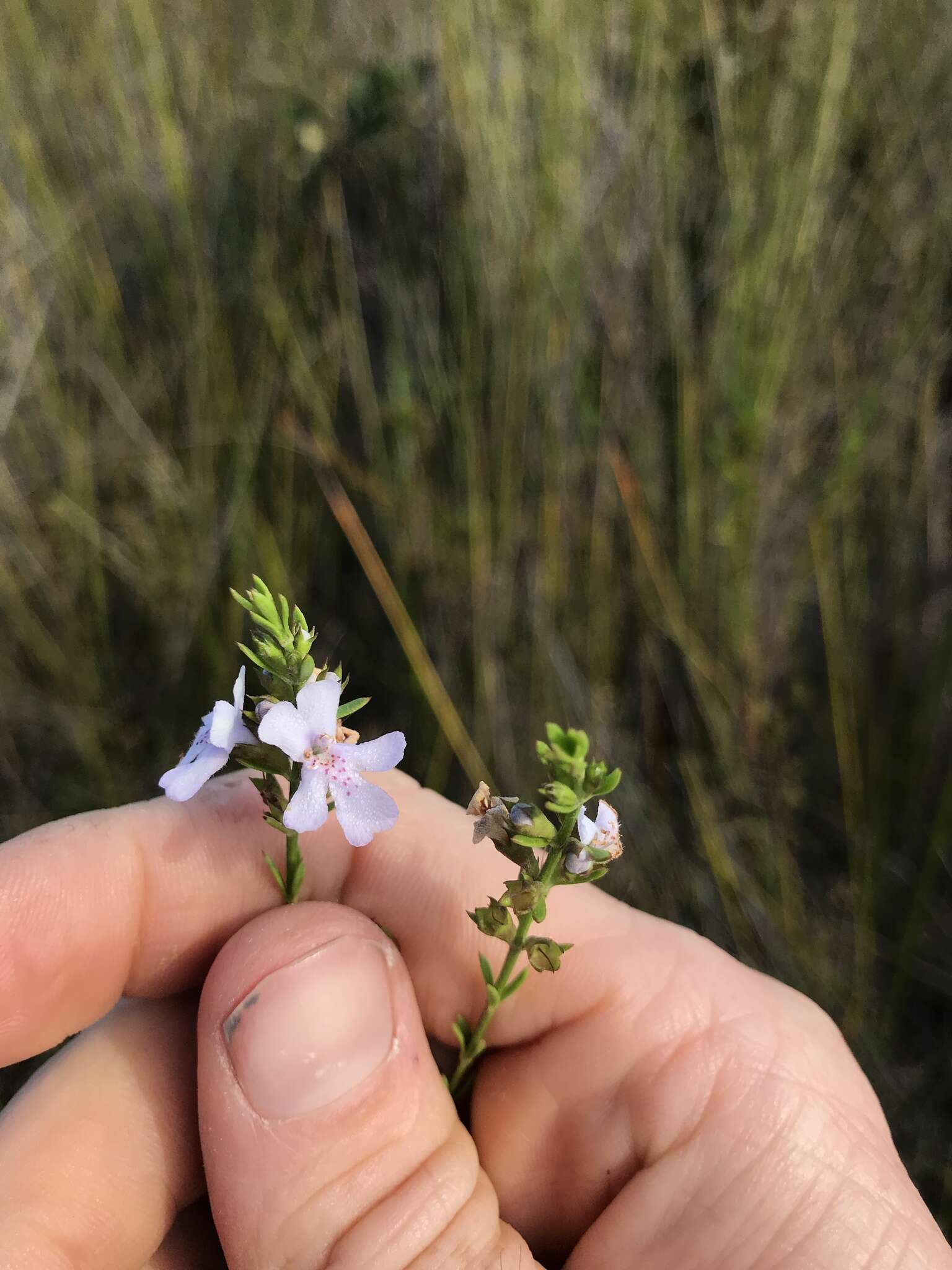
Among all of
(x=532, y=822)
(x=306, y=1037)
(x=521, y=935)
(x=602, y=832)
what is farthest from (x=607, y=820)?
(x=306, y=1037)

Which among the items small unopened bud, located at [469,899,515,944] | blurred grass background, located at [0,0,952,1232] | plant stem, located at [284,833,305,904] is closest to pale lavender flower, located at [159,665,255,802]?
plant stem, located at [284,833,305,904]

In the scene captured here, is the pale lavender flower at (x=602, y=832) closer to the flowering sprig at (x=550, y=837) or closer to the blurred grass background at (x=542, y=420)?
the flowering sprig at (x=550, y=837)

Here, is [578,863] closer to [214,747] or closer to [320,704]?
[320,704]

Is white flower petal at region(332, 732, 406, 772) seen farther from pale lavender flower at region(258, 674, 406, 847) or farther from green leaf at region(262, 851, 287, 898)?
green leaf at region(262, 851, 287, 898)

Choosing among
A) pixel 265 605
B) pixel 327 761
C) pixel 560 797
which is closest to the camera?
pixel 560 797

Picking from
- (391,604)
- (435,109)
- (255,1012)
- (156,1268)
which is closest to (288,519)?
(391,604)

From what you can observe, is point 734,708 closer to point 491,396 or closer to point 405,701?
point 405,701

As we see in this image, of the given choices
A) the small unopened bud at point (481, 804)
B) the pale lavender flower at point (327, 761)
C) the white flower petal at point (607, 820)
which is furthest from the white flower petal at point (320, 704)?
the white flower petal at point (607, 820)

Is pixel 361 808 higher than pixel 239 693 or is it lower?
lower
